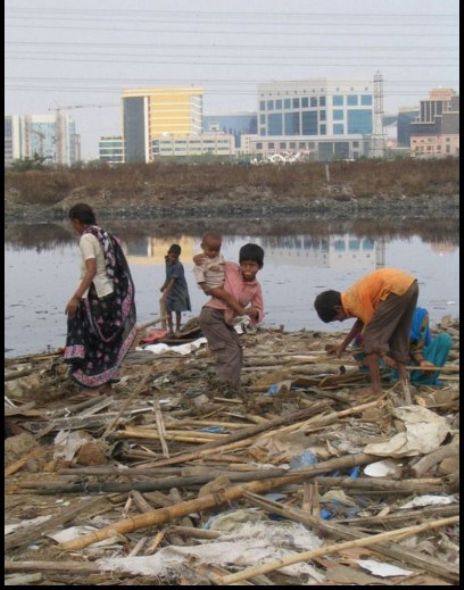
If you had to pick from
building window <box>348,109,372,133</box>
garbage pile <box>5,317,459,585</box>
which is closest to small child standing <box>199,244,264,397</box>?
garbage pile <box>5,317,459,585</box>

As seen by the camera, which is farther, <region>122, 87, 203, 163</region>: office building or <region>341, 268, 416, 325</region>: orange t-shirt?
<region>122, 87, 203, 163</region>: office building

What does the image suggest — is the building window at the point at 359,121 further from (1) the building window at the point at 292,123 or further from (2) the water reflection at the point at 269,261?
(2) the water reflection at the point at 269,261

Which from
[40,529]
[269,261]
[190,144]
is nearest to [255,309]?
[40,529]

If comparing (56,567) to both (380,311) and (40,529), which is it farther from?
(380,311)

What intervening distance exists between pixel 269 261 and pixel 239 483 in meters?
18.5

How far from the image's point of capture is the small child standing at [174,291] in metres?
12.7

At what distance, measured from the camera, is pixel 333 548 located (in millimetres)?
4781

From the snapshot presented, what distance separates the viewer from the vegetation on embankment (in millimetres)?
45938

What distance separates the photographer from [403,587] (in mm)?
4539

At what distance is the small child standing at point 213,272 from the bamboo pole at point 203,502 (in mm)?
2160

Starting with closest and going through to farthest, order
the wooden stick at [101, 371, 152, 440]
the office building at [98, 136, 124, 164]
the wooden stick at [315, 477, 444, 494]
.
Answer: the wooden stick at [315, 477, 444, 494] < the wooden stick at [101, 371, 152, 440] < the office building at [98, 136, 124, 164]

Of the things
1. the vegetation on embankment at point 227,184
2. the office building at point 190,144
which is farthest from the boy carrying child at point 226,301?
the office building at point 190,144

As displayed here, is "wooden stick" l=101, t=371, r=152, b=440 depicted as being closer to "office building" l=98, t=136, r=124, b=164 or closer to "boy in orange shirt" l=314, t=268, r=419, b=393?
A: "boy in orange shirt" l=314, t=268, r=419, b=393

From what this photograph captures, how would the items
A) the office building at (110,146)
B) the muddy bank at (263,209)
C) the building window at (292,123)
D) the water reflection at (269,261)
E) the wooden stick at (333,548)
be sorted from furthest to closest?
the office building at (110,146), the building window at (292,123), the muddy bank at (263,209), the water reflection at (269,261), the wooden stick at (333,548)
